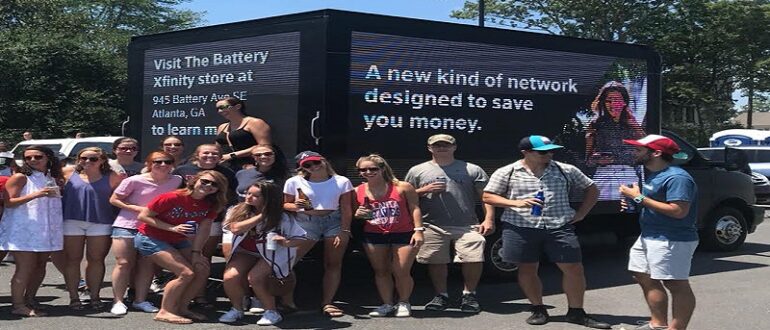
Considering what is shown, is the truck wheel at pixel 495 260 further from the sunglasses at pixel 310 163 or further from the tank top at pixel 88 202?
the tank top at pixel 88 202

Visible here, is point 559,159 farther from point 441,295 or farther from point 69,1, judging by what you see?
point 69,1

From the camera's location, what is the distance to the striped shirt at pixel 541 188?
5.83 metres

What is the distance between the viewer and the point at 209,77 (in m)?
7.03

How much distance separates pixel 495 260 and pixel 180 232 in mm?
3155

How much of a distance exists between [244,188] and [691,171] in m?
5.79

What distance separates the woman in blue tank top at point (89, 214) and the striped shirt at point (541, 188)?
3082mm

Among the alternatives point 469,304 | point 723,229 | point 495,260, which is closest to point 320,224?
point 469,304

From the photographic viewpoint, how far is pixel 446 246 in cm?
643

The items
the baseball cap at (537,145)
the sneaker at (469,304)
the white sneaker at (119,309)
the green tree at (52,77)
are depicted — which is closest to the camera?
the baseball cap at (537,145)

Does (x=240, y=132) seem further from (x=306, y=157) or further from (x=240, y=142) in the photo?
(x=306, y=157)

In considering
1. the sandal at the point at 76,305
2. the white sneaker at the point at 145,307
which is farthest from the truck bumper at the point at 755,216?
the sandal at the point at 76,305

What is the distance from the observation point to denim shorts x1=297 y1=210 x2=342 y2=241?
6.05 m

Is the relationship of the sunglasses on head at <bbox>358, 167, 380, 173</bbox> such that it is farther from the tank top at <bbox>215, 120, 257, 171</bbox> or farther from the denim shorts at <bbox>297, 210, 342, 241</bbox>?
the tank top at <bbox>215, 120, 257, 171</bbox>

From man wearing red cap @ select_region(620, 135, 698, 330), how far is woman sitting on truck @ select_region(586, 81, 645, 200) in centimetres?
248
